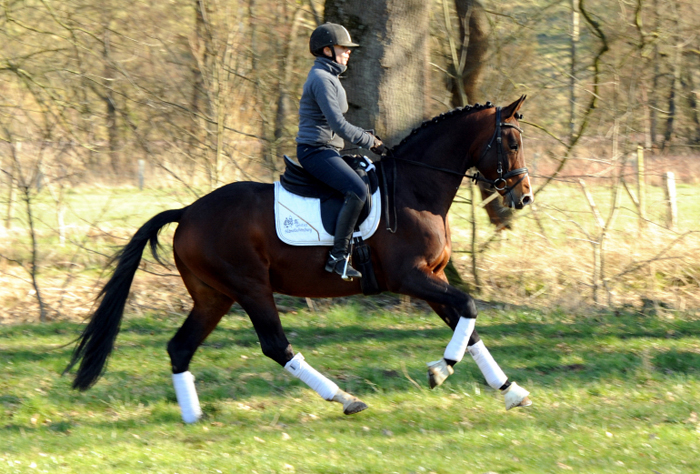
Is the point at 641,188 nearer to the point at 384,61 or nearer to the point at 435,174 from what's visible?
the point at 384,61

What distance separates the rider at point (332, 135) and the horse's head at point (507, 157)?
0.94 meters

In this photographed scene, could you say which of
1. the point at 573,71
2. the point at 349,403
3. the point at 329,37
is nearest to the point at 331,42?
the point at 329,37

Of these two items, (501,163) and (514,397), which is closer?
(514,397)

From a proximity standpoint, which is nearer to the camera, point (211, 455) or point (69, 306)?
point (211, 455)

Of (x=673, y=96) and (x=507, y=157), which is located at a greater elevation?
(x=507, y=157)

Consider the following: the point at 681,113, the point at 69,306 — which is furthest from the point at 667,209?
the point at 69,306

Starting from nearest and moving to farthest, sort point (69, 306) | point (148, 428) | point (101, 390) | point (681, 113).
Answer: point (148, 428) → point (101, 390) → point (69, 306) → point (681, 113)

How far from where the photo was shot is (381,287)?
18.3 ft

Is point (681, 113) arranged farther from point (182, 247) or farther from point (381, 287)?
point (182, 247)

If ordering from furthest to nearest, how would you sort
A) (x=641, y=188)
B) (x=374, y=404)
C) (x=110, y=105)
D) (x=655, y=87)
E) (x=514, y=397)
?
(x=655, y=87)
(x=110, y=105)
(x=641, y=188)
(x=374, y=404)
(x=514, y=397)

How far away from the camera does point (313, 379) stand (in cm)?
531

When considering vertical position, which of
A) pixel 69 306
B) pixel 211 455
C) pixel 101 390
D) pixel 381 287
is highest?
pixel 381 287

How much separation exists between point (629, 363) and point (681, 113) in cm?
613

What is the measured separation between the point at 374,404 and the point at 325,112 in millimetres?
2458
